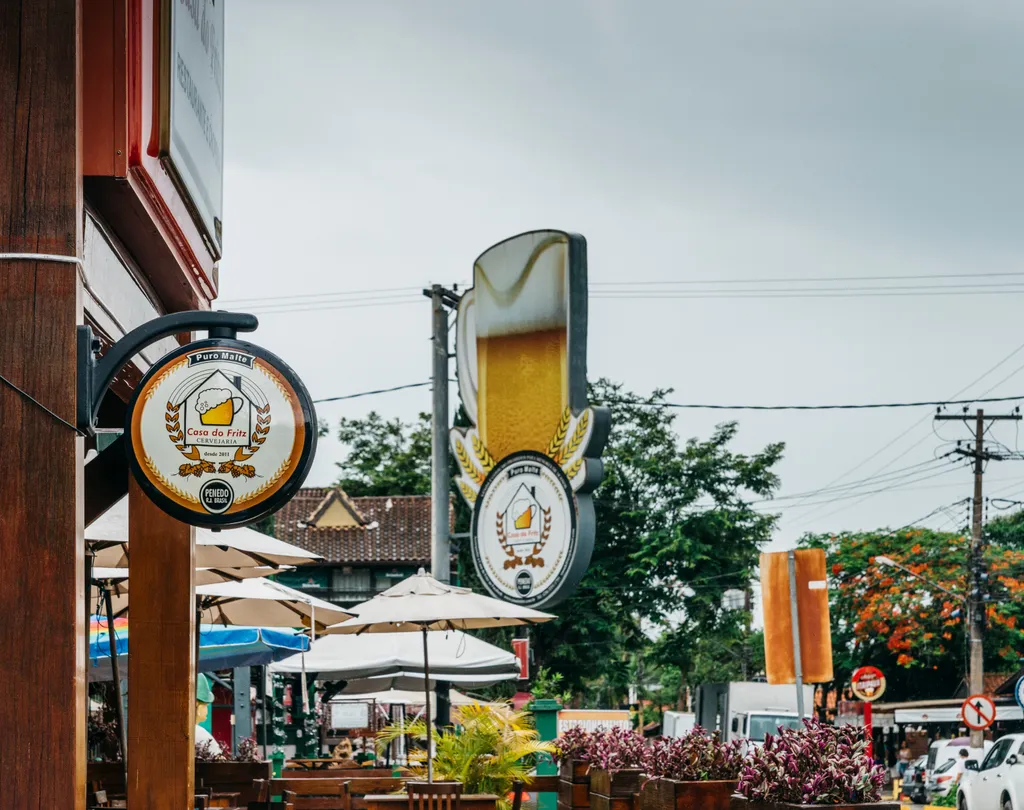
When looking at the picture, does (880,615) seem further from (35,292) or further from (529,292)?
(35,292)

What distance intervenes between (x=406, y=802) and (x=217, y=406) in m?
5.91

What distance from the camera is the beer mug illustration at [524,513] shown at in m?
16.2

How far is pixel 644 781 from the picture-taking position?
921cm

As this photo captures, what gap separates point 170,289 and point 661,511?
133ft

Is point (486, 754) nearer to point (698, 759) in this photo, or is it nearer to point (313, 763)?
point (698, 759)

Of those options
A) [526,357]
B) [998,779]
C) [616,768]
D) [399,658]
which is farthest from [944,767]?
[616,768]

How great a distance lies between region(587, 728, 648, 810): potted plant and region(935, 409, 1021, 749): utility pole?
96.4 ft

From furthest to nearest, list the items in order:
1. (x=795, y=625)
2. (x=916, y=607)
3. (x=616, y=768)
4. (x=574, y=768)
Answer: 1. (x=916, y=607)
2. (x=795, y=625)
3. (x=574, y=768)
4. (x=616, y=768)

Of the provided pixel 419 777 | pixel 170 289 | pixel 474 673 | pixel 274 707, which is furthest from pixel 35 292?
pixel 274 707

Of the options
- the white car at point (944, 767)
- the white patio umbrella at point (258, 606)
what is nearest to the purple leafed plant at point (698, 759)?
the white patio umbrella at point (258, 606)

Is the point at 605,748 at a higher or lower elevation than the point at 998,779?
higher

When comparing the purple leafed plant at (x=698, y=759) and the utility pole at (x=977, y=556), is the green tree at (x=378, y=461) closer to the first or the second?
the utility pole at (x=977, y=556)

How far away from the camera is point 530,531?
1617 centimetres

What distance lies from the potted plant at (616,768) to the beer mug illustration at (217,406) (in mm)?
6062
